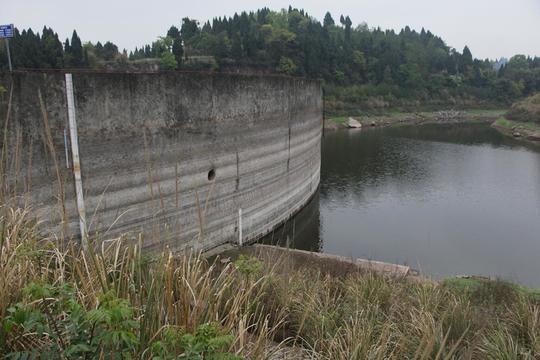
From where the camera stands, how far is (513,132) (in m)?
45.5

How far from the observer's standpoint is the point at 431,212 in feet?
60.4

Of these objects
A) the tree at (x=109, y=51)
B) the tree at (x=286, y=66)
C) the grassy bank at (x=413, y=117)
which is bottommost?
the grassy bank at (x=413, y=117)

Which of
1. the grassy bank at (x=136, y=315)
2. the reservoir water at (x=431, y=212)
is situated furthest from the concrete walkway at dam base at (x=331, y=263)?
the grassy bank at (x=136, y=315)

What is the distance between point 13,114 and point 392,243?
11537mm

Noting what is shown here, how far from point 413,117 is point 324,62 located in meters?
14.3

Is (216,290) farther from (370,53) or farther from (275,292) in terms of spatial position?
(370,53)

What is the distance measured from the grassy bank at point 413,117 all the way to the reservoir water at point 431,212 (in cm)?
1824

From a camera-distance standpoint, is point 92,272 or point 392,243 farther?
point 392,243

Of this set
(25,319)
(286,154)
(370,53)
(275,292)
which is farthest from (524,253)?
(370,53)

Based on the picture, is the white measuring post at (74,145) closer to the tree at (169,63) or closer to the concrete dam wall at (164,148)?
the concrete dam wall at (164,148)

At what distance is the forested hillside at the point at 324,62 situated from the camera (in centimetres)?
5194

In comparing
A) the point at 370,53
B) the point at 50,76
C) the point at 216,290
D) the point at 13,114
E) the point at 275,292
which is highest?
Result: the point at 370,53

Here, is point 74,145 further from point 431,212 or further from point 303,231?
point 431,212

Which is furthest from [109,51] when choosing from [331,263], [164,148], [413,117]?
[331,263]
